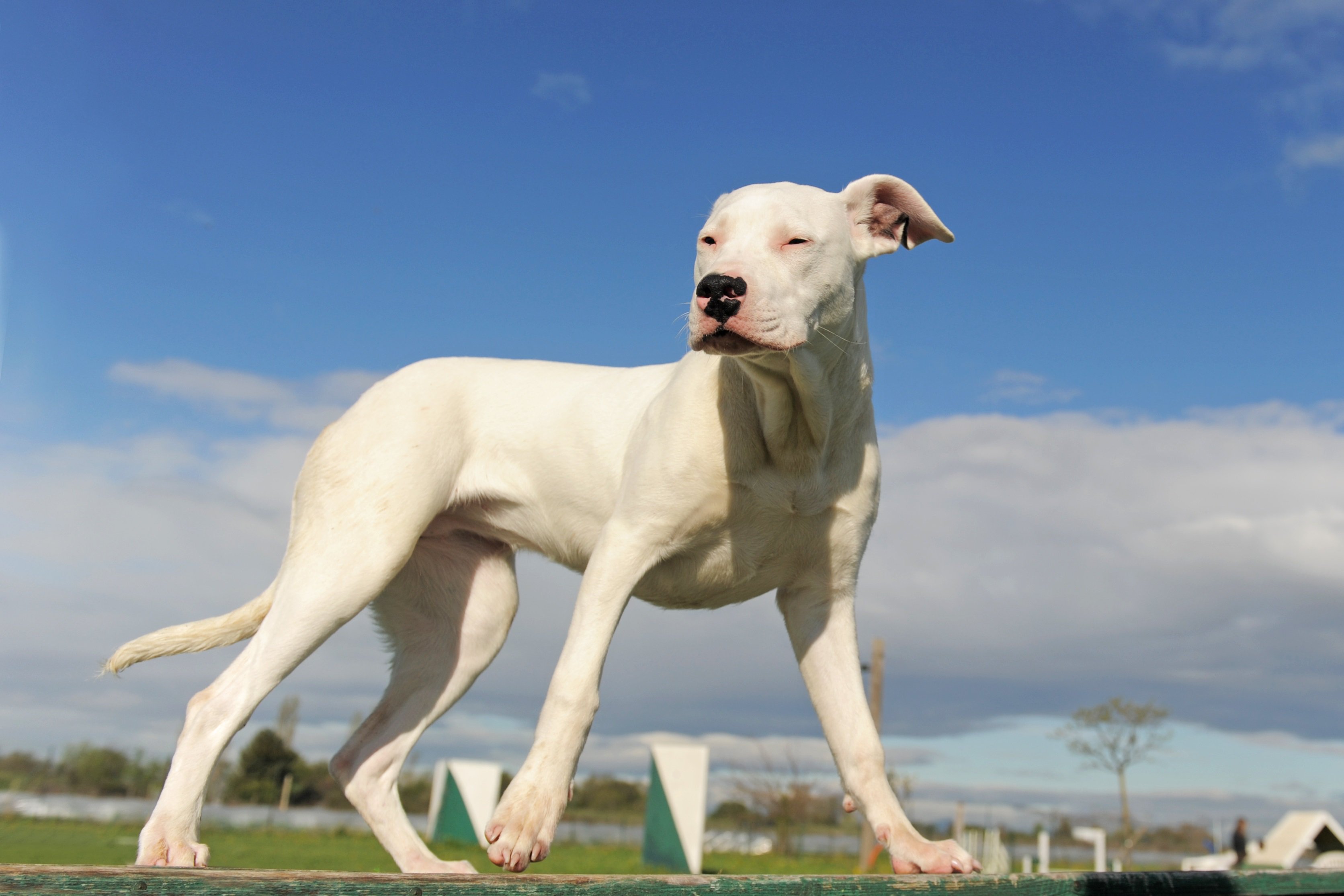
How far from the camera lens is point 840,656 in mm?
4133

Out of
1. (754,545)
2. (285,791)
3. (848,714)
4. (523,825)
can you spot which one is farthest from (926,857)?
(285,791)

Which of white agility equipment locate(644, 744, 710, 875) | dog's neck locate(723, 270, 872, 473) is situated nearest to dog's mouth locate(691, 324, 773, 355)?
dog's neck locate(723, 270, 872, 473)

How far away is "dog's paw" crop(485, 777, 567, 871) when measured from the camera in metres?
2.82

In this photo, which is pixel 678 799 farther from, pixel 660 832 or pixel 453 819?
pixel 453 819

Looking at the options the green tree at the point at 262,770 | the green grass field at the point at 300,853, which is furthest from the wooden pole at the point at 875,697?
the green tree at the point at 262,770

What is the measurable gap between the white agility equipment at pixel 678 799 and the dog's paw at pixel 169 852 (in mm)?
13049

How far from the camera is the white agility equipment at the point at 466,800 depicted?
22172 mm

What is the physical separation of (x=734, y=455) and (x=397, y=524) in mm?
1539

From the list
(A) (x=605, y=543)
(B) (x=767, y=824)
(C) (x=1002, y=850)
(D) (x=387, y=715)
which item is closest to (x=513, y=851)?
(A) (x=605, y=543)

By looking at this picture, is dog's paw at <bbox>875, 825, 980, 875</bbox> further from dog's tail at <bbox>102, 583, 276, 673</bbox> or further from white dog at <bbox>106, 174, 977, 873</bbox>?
dog's tail at <bbox>102, 583, 276, 673</bbox>

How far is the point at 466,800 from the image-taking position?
22.3 meters

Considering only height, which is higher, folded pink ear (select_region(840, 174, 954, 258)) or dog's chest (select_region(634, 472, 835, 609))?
folded pink ear (select_region(840, 174, 954, 258))

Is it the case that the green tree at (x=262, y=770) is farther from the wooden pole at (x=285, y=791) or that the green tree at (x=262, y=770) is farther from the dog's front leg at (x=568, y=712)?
the dog's front leg at (x=568, y=712)

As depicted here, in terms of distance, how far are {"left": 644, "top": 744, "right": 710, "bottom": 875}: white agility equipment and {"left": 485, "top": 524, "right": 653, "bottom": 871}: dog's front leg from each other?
12.8 m
